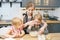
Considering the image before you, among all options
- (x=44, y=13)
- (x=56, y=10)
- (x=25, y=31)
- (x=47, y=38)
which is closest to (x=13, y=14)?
A: (x=44, y=13)

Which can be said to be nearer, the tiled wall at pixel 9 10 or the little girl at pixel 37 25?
the little girl at pixel 37 25

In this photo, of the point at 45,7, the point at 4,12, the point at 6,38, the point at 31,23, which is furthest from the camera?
the point at 4,12

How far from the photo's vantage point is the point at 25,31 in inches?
84.7

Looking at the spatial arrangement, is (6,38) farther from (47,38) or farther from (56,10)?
(56,10)

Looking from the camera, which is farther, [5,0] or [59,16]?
[59,16]

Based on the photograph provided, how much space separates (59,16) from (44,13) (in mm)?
440

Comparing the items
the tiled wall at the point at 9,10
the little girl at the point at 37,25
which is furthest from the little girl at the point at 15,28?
the tiled wall at the point at 9,10

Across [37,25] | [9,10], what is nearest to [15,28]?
[37,25]

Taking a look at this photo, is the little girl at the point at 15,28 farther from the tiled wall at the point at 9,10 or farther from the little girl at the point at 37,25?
the tiled wall at the point at 9,10

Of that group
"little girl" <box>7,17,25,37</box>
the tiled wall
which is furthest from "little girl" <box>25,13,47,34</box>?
the tiled wall

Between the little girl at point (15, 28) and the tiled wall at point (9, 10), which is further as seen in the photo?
the tiled wall at point (9, 10)

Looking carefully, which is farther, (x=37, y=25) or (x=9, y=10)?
(x=9, y=10)

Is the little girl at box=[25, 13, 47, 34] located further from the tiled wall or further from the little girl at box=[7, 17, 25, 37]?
the tiled wall

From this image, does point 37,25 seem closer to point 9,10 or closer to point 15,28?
point 15,28
